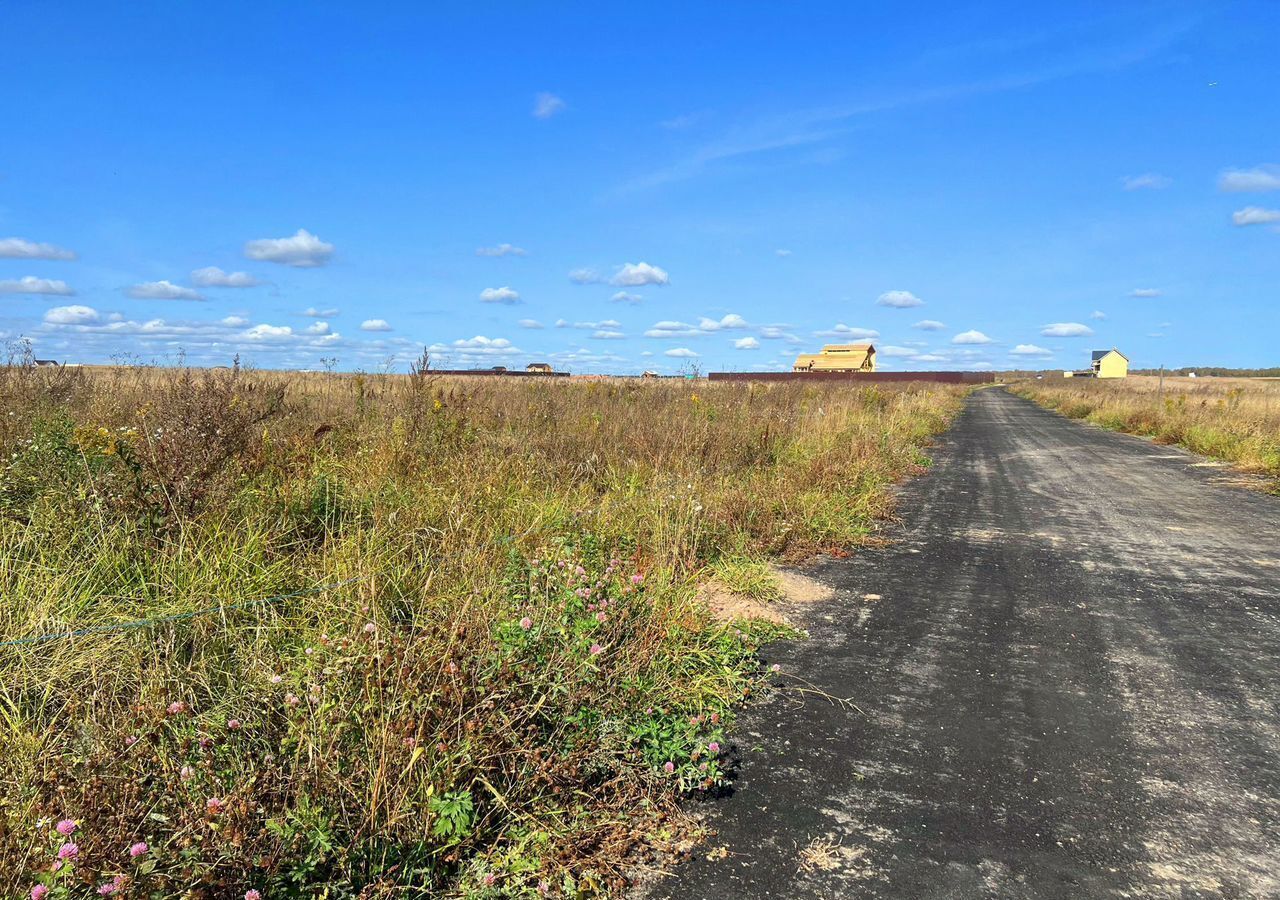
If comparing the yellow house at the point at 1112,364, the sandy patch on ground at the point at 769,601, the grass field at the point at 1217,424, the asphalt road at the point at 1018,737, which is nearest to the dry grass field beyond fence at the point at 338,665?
the sandy patch on ground at the point at 769,601

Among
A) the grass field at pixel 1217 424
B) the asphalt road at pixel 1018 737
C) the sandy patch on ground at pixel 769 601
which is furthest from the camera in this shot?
the grass field at pixel 1217 424

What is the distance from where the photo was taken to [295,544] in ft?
14.7

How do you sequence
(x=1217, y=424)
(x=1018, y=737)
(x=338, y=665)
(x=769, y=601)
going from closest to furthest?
(x=338, y=665)
(x=1018, y=737)
(x=769, y=601)
(x=1217, y=424)

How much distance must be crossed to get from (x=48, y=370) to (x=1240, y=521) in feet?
47.9

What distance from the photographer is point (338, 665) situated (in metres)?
2.51

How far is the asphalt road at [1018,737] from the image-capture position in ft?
7.79

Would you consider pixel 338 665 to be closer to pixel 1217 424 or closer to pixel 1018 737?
pixel 1018 737

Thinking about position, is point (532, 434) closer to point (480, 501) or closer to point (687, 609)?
point (480, 501)

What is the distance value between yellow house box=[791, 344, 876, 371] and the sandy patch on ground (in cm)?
6448

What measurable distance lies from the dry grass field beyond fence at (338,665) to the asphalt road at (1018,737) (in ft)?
1.23

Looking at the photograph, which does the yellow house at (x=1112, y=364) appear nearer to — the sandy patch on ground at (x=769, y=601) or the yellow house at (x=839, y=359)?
the yellow house at (x=839, y=359)

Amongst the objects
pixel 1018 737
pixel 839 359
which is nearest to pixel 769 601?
pixel 1018 737

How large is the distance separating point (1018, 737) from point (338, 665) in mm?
2936

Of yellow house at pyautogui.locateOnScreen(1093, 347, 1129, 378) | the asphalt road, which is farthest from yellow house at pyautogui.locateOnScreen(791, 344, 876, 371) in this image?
the asphalt road
